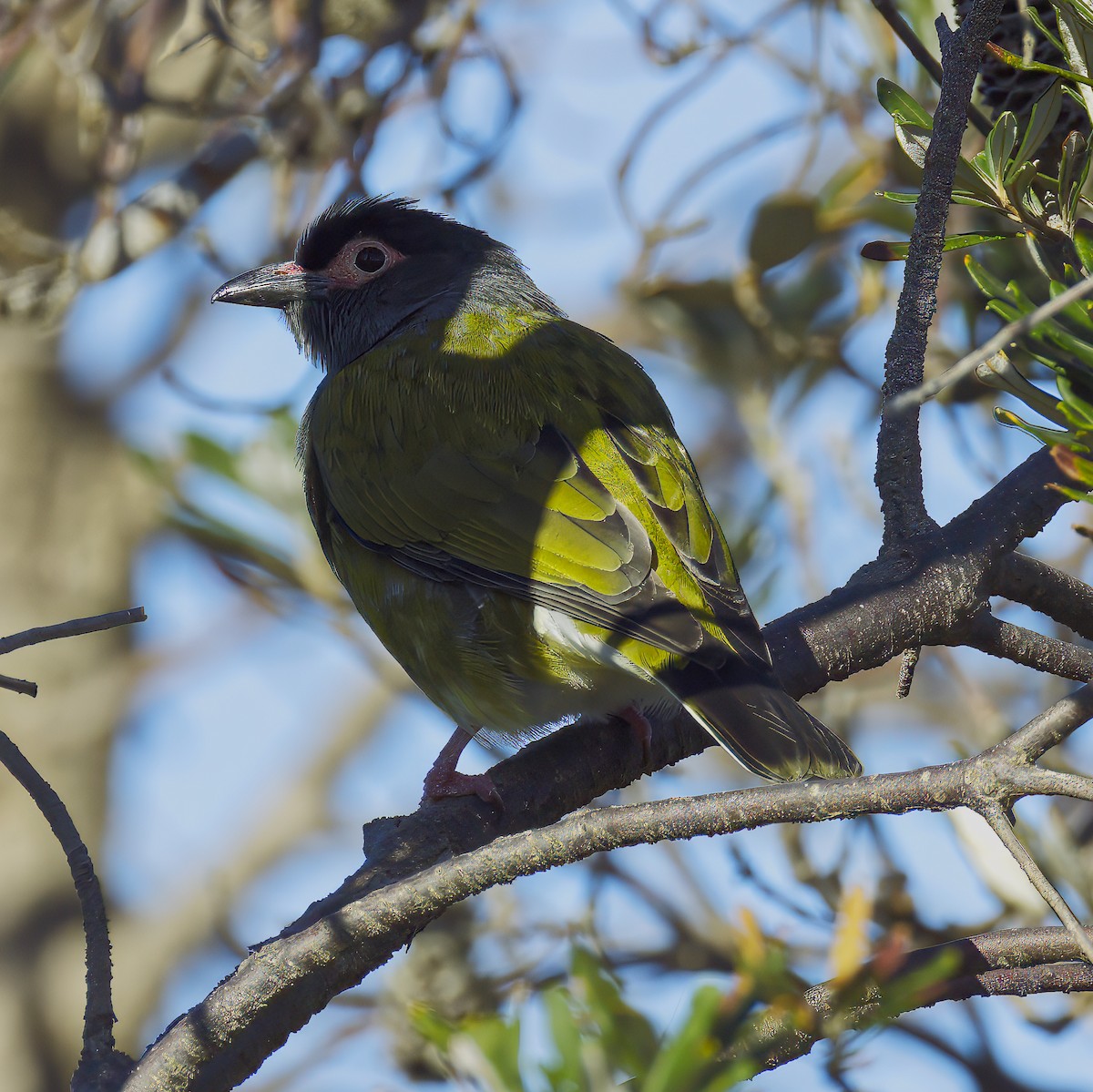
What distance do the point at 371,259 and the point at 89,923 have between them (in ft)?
9.99

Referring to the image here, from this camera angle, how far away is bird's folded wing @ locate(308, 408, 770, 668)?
2883 millimetres

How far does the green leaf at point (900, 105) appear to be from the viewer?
215 cm

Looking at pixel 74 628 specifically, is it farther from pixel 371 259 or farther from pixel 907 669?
pixel 371 259

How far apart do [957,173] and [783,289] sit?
267 centimetres

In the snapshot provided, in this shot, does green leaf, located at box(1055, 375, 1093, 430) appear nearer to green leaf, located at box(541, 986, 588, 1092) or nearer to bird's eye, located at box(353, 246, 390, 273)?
green leaf, located at box(541, 986, 588, 1092)

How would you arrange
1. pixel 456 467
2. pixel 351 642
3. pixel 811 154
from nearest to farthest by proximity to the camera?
pixel 456 467, pixel 351 642, pixel 811 154

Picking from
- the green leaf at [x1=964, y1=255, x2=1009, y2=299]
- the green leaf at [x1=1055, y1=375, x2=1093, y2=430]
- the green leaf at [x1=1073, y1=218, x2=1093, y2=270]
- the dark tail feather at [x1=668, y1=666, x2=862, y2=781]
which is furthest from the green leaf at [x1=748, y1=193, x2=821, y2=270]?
the green leaf at [x1=1055, y1=375, x2=1093, y2=430]

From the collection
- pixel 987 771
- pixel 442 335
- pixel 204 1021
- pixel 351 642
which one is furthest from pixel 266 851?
pixel 987 771

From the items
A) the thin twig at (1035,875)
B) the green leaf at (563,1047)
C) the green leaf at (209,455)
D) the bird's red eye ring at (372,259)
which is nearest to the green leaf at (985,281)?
the thin twig at (1035,875)

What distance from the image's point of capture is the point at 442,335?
385cm

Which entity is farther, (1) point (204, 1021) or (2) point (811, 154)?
(2) point (811, 154)

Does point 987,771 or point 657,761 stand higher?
point 657,761

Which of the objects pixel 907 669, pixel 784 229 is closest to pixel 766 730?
pixel 907 669

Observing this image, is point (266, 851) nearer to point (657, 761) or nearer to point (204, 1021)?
point (657, 761)
